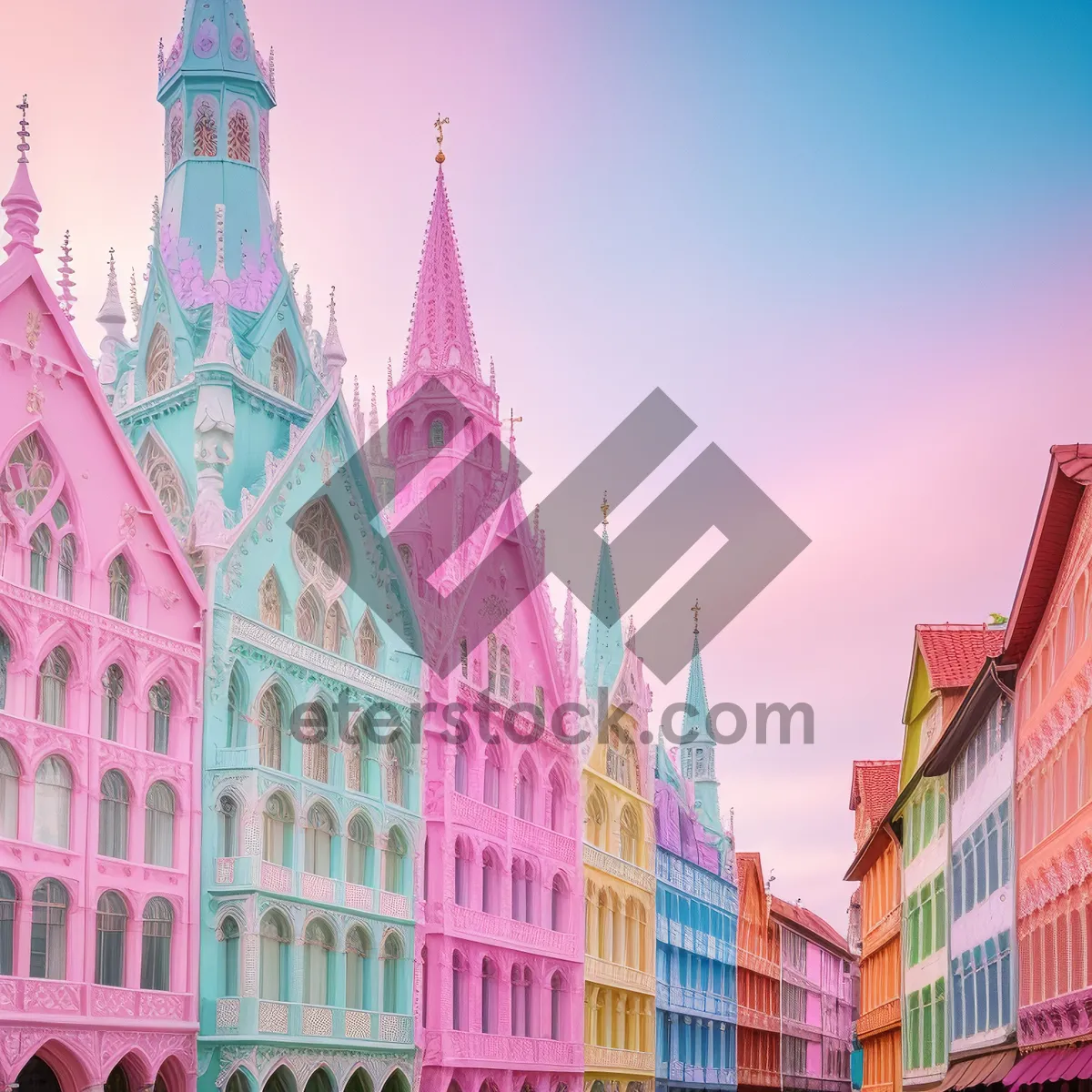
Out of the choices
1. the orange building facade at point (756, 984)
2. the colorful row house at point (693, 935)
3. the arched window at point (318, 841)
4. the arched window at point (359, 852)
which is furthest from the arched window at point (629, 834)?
the arched window at point (318, 841)

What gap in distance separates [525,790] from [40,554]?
26952mm

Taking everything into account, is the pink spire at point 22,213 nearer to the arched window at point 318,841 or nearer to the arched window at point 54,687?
the arched window at point 54,687

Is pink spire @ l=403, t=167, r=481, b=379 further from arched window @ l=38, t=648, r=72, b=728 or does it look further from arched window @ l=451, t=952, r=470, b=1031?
arched window @ l=38, t=648, r=72, b=728

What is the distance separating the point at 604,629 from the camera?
281 ft

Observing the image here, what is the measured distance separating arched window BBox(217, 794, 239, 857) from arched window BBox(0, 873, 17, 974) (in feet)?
24.2

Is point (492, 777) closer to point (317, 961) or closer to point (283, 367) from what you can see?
point (317, 961)

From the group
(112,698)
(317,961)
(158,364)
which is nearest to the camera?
(112,698)

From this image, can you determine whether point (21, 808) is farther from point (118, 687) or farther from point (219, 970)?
point (219, 970)

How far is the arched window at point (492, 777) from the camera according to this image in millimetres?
60469

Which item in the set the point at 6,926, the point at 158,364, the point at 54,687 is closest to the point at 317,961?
the point at 6,926

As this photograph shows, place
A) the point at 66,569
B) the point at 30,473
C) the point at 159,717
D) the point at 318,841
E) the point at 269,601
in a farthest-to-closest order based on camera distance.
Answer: the point at 318,841, the point at 269,601, the point at 159,717, the point at 66,569, the point at 30,473

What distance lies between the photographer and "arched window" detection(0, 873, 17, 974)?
37.9 metres

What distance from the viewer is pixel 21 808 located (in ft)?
127

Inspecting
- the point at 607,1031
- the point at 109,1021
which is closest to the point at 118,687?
the point at 109,1021
